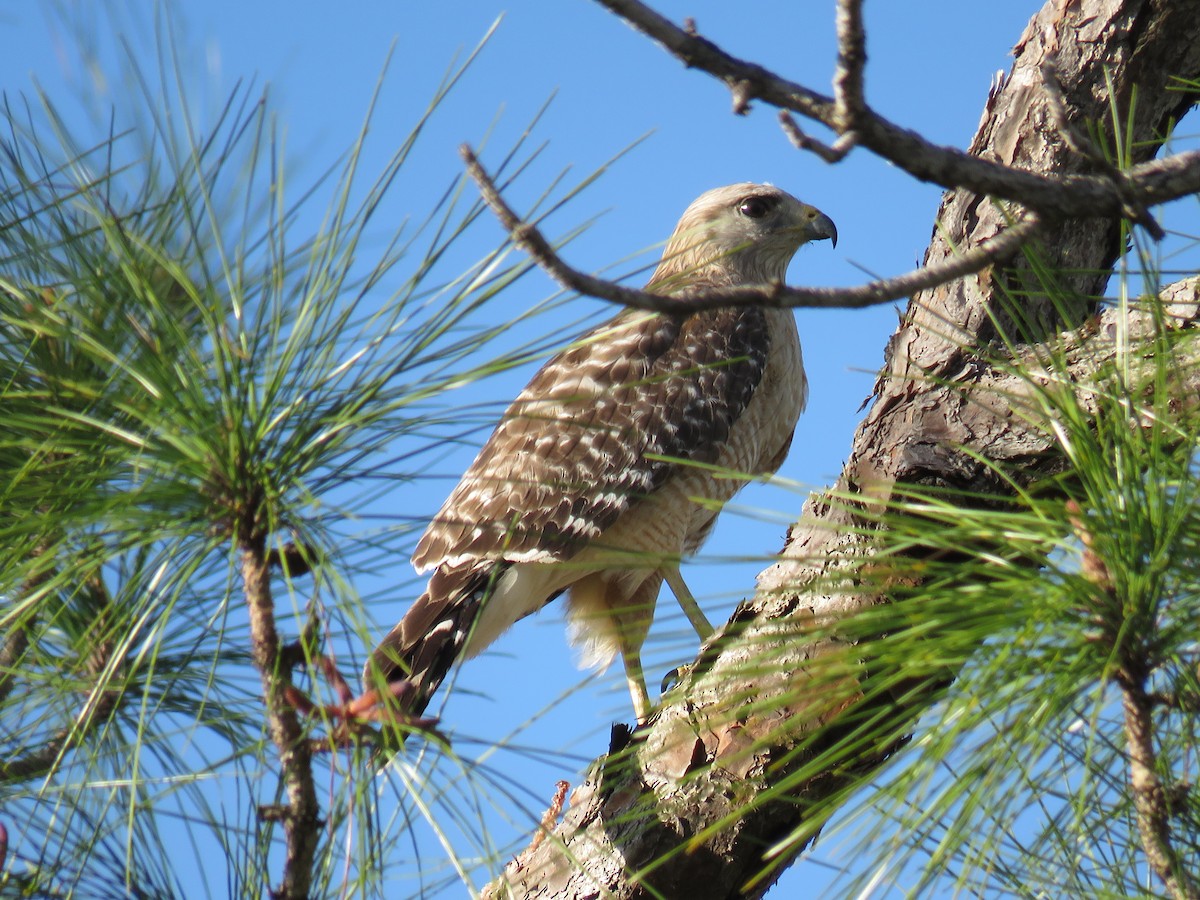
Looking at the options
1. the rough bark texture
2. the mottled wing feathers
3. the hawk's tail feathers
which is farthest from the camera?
the mottled wing feathers

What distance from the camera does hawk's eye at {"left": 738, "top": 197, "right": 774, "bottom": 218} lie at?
17.9ft

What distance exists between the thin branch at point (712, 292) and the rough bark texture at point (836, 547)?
0.96m

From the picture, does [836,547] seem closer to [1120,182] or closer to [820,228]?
[1120,182]

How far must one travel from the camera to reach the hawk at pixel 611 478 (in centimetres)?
402

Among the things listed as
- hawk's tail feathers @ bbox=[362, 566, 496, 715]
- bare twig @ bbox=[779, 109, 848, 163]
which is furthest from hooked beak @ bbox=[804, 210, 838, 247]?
bare twig @ bbox=[779, 109, 848, 163]

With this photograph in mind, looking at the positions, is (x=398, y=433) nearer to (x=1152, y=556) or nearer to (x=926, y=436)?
(x=1152, y=556)

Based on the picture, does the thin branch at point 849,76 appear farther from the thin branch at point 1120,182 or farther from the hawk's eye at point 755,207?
the hawk's eye at point 755,207

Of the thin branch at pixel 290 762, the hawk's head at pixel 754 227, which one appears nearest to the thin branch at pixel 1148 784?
the thin branch at pixel 290 762

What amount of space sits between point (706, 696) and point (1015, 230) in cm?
150

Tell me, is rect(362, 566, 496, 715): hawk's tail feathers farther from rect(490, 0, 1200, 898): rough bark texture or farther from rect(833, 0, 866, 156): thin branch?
rect(833, 0, 866, 156): thin branch

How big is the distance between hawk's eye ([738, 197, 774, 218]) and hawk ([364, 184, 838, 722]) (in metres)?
0.46

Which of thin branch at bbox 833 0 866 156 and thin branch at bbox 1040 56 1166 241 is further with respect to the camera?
thin branch at bbox 1040 56 1166 241

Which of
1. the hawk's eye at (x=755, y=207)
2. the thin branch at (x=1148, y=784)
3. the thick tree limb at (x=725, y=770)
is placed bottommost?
the thin branch at (x=1148, y=784)

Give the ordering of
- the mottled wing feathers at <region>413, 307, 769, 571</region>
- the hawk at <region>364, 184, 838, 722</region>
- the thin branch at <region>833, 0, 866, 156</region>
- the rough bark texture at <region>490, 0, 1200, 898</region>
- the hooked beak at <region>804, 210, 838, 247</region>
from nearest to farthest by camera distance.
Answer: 1. the thin branch at <region>833, 0, 866, 156</region>
2. the rough bark texture at <region>490, 0, 1200, 898</region>
3. the hawk at <region>364, 184, 838, 722</region>
4. the mottled wing feathers at <region>413, 307, 769, 571</region>
5. the hooked beak at <region>804, 210, 838, 247</region>
